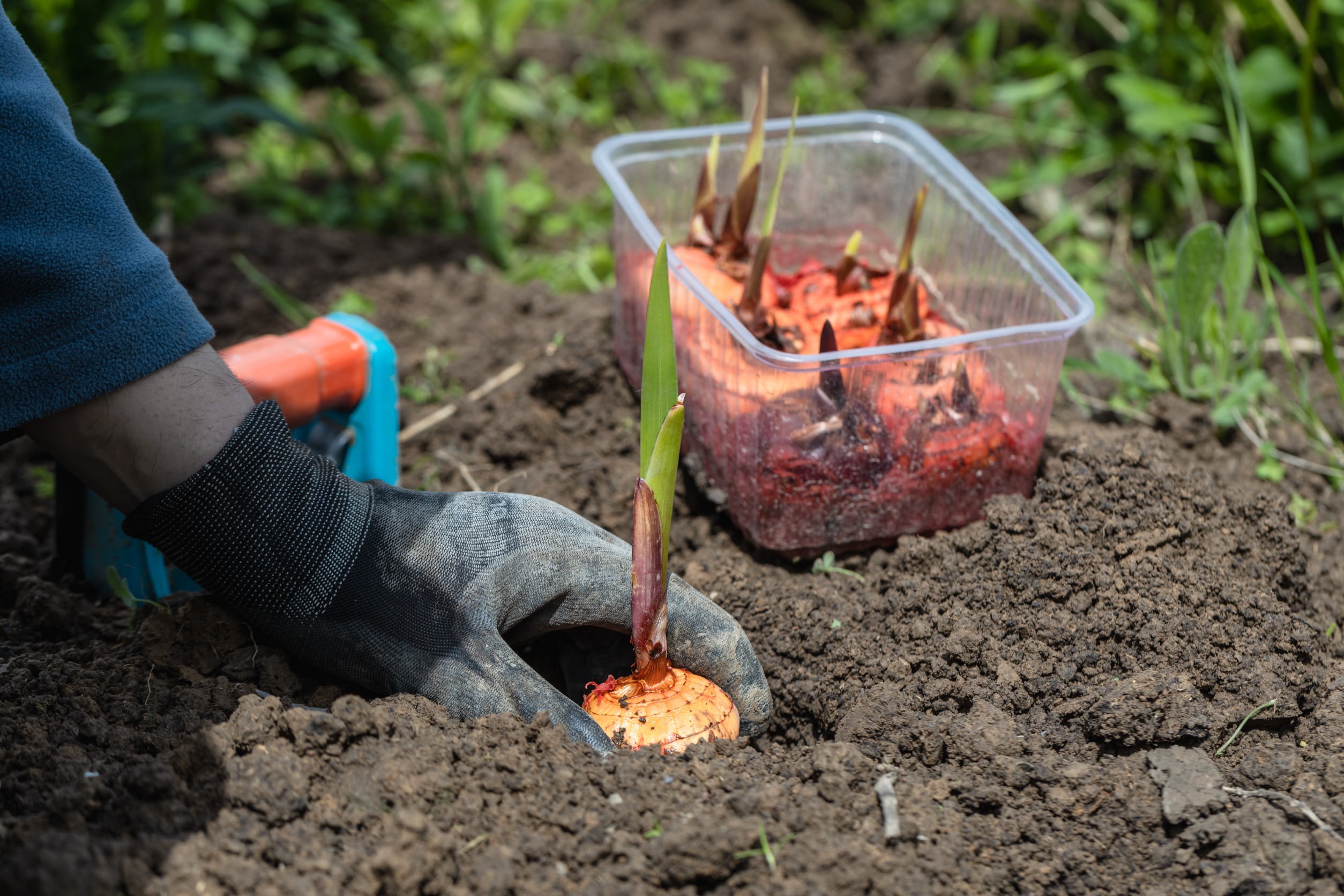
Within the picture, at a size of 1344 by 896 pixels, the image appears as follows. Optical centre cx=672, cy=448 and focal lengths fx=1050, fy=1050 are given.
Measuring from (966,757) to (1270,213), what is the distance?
7.08 ft

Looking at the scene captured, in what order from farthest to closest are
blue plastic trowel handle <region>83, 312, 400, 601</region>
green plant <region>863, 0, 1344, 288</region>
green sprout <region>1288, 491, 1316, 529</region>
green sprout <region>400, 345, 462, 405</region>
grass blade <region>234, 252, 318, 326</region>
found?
green plant <region>863, 0, 1344, 288</region> → grass blade <region>234, 252, 318, 326</region> → green sprout <region>400, 345, 462, 405</region> → green sprout <region>1288, 491, 1316, 529</region> → blue plastic trowel handle <region>83, 312, 400, 601</region>

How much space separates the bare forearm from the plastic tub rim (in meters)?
0.78

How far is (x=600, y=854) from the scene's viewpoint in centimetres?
122

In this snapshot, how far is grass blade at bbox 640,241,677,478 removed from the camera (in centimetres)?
130

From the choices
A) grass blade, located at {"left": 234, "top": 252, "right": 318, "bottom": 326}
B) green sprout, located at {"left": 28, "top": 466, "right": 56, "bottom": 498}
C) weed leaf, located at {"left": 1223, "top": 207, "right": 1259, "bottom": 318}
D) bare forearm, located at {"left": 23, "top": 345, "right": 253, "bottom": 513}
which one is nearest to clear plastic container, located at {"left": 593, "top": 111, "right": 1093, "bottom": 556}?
weed leaf, located at {"left": 1223, "top": 207, "right": 1259, "bottom": 318}

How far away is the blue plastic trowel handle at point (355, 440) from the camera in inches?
68.4

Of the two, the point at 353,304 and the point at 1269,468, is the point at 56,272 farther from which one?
the point at 1269,468

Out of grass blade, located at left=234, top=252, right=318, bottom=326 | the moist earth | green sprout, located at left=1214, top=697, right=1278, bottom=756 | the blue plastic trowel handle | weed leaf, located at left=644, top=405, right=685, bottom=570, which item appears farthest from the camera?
grass blade, located at left=234, top=252, right=318, bottom=326

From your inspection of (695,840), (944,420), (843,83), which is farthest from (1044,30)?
(695,840)

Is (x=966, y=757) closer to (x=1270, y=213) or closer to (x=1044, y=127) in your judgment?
(x=1270, y=213)

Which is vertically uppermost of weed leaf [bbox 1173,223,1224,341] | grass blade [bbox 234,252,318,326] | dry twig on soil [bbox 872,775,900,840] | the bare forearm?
weed leaf [bbox 1173,223,1224,341]

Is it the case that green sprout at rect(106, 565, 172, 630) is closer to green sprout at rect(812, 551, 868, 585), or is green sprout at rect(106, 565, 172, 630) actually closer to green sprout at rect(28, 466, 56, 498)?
green sprout at rect(28, 466, 56, 498)

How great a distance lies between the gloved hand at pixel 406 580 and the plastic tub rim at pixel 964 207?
43cm

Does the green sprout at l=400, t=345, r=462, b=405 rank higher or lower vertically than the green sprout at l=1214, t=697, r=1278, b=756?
lower
